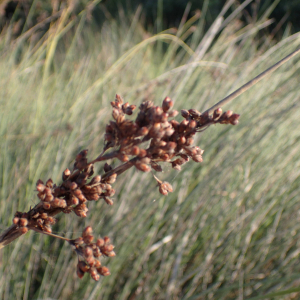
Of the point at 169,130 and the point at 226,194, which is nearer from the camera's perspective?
the point at 169,130

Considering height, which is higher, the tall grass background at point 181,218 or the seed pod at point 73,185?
the seed pod at point 73,185

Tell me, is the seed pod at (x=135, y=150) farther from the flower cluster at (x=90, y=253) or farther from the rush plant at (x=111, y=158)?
the flower cluster at (x=90, y=253)

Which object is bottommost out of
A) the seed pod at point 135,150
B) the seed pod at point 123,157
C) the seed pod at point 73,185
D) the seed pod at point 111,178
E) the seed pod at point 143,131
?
the seed pod at point 73,185

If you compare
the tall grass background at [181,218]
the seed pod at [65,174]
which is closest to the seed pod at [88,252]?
the seed pod at [65,174]

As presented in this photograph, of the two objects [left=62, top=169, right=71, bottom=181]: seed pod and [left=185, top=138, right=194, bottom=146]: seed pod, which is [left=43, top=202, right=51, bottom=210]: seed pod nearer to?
[left=62, top=169, right=71, bottom=181]: seed pod

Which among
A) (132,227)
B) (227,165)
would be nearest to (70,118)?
(132,227)

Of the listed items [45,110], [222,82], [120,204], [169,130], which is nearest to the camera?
[169,130]

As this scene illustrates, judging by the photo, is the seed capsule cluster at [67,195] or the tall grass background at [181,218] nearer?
the seed capsule cluster at [67,195]

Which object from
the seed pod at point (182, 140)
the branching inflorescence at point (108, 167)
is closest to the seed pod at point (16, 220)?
the branching inflorescence at point (108, 167)

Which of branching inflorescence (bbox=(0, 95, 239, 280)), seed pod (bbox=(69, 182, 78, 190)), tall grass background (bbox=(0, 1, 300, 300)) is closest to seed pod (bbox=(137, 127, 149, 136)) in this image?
branching inflorescence (bbox=(0, 95, 239, 280))

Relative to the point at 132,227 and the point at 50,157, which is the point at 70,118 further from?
the point at 132,227
